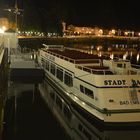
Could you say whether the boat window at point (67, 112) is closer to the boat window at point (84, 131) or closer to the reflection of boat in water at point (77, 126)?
the reflection of boat in water at point (77, 126)

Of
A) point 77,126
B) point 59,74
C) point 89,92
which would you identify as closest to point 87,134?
point 77,126

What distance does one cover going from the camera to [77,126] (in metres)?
25.7

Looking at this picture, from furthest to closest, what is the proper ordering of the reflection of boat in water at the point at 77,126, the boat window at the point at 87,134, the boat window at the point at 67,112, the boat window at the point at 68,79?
the boat window at the point at 68,79
the boat window at the point at 67,112
the boat window at the point at 87,134
the reflection of boat in water at the point at 77,126

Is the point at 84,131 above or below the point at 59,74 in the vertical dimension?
below

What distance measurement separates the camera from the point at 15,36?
57250mm

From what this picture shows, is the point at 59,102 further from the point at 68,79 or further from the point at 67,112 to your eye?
the point at 67,112

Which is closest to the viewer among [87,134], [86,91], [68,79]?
[87,134]

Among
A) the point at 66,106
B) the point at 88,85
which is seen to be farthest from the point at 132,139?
the point at 66,106

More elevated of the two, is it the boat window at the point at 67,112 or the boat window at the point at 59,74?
the boat window at the point at 59,74

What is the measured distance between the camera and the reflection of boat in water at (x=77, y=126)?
76.6ft

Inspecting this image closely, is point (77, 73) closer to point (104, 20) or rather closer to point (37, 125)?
point (37, 125)

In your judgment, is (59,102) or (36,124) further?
(59,102)

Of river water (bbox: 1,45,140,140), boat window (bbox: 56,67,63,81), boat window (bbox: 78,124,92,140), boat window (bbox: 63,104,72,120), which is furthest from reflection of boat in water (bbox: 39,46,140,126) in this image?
boat window (bbox: 56,67,63,81)

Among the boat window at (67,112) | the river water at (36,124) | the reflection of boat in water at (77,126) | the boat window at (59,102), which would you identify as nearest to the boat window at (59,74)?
the reflection of boat in water at (77,126)
